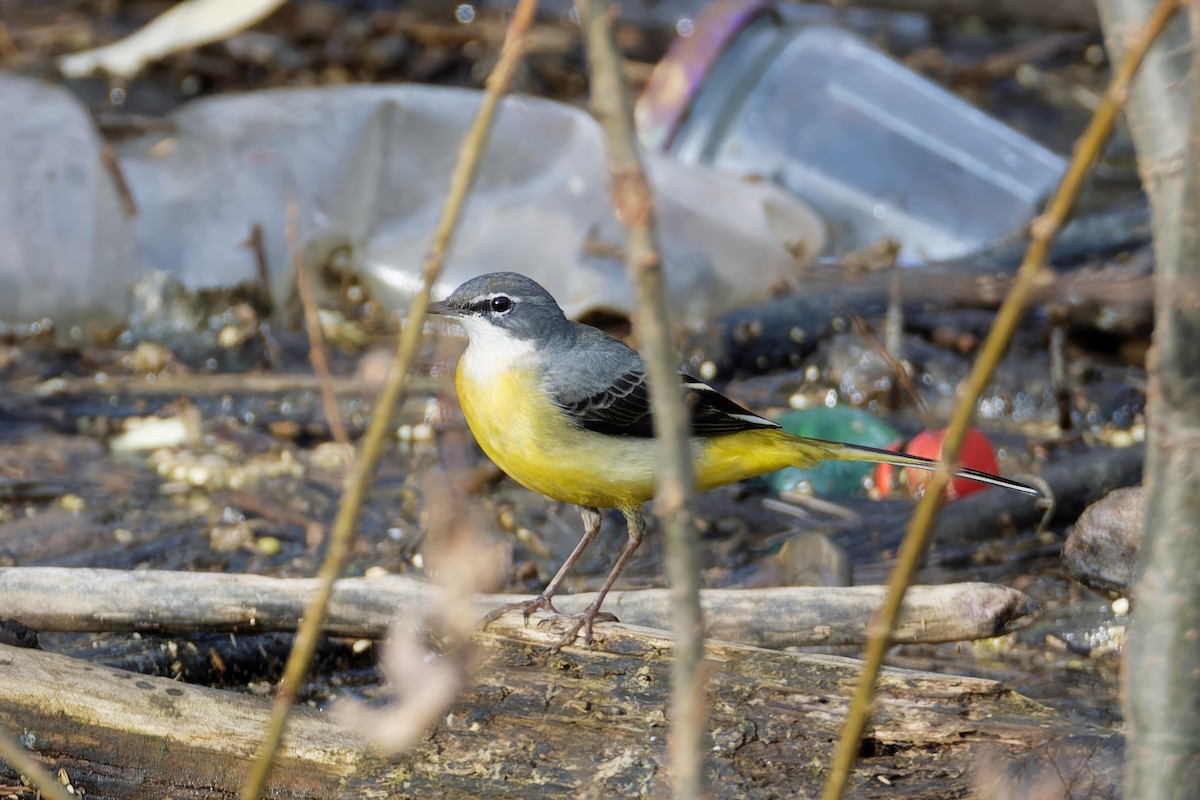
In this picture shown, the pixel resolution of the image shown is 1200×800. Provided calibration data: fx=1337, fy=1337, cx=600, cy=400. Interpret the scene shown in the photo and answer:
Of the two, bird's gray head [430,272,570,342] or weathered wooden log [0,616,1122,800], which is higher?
bird's gray head [430,272,570,342]

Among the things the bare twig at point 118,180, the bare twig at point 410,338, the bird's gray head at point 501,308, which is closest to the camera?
the bare twig at point 410,338

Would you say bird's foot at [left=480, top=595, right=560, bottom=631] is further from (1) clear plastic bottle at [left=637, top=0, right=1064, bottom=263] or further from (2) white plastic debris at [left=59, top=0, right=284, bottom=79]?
(2) white plastic debris at [left=59, top=0, right=284, bottom=79]

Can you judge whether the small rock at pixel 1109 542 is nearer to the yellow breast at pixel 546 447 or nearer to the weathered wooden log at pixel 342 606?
the weathered wooden log at pixel 342 606

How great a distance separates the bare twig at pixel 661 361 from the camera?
1.36 m

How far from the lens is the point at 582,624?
13.3 ft

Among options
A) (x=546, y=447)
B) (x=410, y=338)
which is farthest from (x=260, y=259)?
(x=410, y=338)

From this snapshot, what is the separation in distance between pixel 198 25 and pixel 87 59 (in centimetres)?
89

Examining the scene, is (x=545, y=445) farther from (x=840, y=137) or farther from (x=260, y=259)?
(x=840, y=137)

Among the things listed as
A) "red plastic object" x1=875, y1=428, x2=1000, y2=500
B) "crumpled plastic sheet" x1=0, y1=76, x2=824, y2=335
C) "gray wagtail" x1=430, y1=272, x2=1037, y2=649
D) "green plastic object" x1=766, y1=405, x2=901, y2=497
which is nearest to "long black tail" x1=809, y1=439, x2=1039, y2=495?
"gray wagtail" x1=430, y1=272, x2=1037, y2=649

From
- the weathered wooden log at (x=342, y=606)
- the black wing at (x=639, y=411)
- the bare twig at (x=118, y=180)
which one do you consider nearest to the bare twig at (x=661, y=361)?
the weathered wooden log at (x=342, y=606)

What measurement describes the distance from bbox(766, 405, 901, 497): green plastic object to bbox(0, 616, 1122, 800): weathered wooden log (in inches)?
110

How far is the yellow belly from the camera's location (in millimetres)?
4473

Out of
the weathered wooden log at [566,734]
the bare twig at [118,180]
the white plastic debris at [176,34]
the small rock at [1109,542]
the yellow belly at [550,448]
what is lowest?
the weathered wooden log at [566,734]

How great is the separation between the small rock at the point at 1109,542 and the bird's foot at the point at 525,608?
6.74ft
